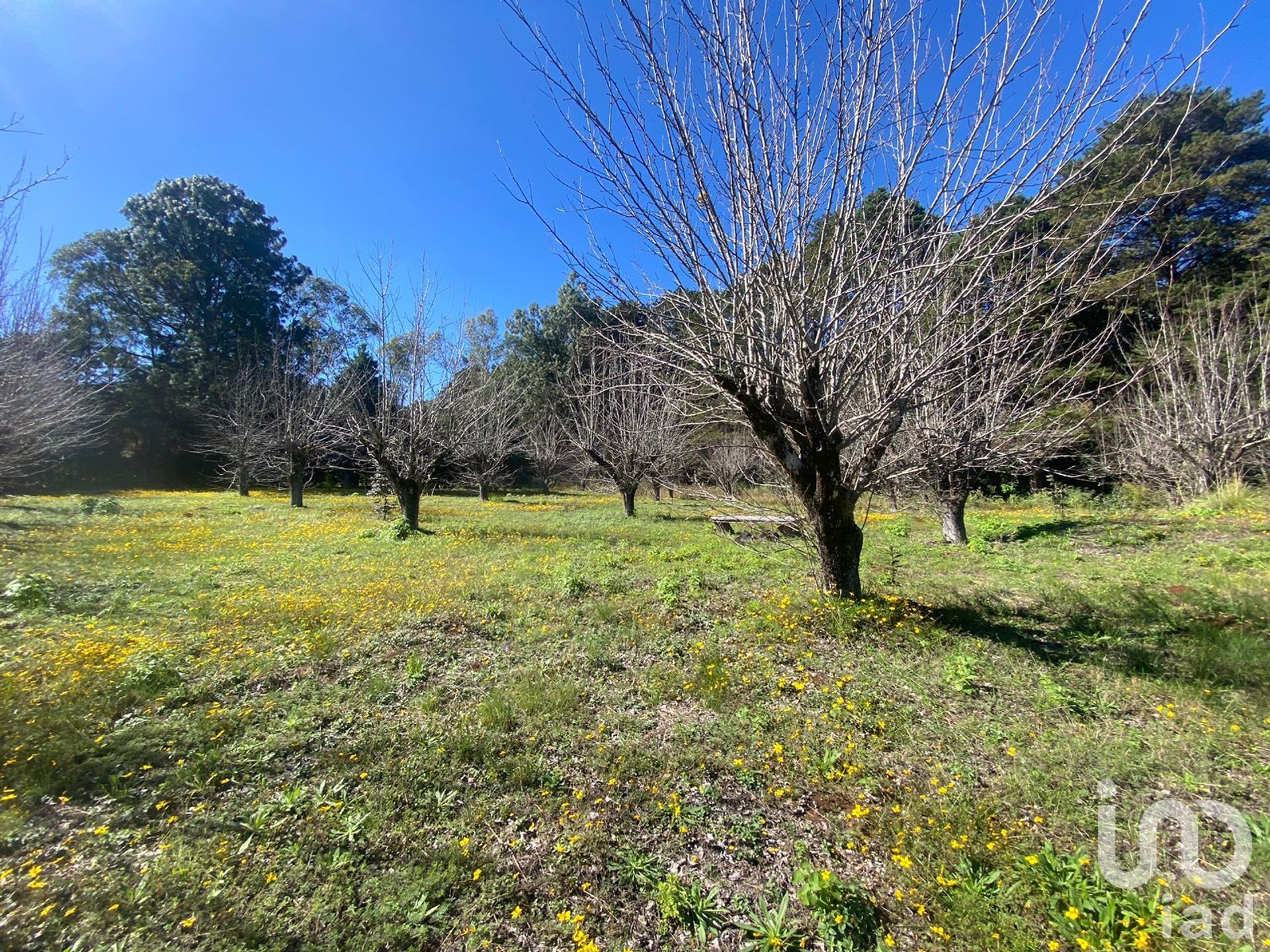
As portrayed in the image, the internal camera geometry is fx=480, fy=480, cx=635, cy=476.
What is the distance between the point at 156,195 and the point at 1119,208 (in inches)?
1806

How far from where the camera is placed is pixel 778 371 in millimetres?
3971

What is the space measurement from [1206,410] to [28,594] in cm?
2095

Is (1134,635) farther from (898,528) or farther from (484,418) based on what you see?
(484,418)

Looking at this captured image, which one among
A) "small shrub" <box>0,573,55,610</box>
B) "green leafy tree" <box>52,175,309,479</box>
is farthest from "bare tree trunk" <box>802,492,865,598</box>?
"green leafy tree" <box>52,175,309,479</box>

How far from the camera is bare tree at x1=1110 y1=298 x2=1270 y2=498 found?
35.1 feet

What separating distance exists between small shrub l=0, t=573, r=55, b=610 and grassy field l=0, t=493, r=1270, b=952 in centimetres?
4

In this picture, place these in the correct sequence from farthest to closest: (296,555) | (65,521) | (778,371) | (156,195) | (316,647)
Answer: (156,195)
(65,521)
(296,555)
(316,647)
(778,371)

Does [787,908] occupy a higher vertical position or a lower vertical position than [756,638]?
lower

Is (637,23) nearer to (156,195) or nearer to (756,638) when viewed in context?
(756,638)

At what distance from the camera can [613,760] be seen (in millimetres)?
2957

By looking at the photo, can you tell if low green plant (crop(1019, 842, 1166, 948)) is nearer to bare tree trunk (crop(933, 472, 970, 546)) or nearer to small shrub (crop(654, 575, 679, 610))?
small shrub (crop(654, 575, 679, 610))

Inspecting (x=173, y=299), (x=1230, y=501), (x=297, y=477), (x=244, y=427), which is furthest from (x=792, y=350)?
(x=173, y=299)

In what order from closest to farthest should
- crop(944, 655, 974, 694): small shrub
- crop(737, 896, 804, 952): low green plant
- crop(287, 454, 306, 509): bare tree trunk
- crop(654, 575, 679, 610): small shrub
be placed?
crop(737, 896, 804, 952): low green plant → crop(944, 655, 974, 694): small shrub → crop(654, 575, 679, 610): small shrub → crop(287, 454, 306, 509): bare tree trunk

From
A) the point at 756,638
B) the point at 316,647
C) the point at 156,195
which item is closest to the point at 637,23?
the point at 756,638
